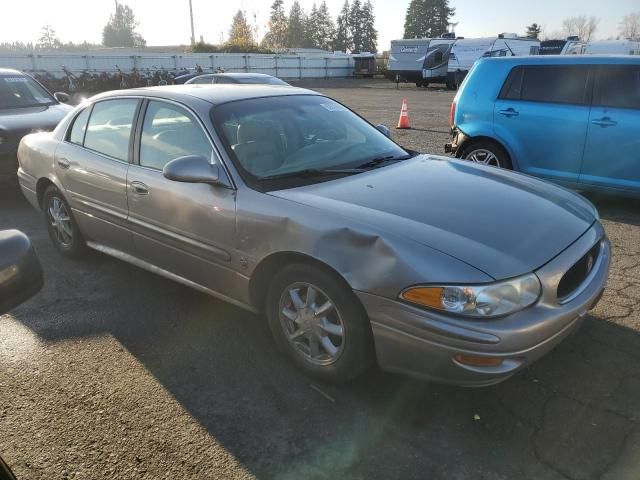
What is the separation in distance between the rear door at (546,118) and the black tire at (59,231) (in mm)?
4994

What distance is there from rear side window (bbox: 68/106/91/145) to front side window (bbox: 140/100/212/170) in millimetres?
971

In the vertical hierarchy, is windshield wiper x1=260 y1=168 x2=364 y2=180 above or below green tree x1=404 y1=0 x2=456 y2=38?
below

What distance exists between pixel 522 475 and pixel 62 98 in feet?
28.7

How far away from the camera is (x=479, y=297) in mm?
2336

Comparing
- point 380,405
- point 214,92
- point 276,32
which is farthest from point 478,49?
point 276,32

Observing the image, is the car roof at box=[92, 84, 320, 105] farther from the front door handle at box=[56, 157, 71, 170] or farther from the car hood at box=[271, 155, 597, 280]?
the car hood at box=[271, 155, 597, 280]

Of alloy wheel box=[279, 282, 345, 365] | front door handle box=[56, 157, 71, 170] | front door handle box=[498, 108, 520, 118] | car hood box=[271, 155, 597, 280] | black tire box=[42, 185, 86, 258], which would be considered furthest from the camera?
front door handle box=[498, 108, 520, 118]

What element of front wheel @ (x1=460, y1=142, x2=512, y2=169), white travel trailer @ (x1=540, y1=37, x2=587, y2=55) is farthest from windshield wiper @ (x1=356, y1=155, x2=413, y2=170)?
white travel trailer @ (x1=540, y1=37, x2=587, y2=55)

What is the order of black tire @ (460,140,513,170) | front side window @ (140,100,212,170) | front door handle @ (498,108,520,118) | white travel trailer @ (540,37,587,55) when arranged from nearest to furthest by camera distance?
front side window @ (140,100,212,170) → front door handle @ (498,108,520,118) → black tire @ (460,140,513,170) → white travel trailer @ (540,37,587,55)

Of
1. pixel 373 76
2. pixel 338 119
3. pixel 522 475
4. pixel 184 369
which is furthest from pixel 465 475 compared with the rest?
pixel 373 76

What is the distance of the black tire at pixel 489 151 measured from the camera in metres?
6.59

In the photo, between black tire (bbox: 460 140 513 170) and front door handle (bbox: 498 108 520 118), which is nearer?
front door handle (bbox: 498 108 520 118)

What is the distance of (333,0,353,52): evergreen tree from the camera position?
320 feet

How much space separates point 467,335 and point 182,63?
3337 centimetres
